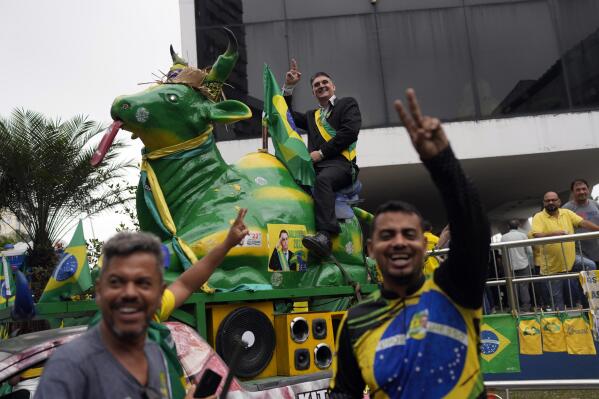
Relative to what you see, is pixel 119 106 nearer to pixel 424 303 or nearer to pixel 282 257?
pixel 282 257

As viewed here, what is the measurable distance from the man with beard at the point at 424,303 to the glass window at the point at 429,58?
40.4ft

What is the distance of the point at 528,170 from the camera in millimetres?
15391

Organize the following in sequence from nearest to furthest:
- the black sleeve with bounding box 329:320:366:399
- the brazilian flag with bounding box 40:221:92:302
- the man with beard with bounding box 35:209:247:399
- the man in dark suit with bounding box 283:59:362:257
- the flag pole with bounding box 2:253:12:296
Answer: the man with beard with bounding box 35:209:247:399, the black sleeve with bounding box 329:320:366:399, the brazilian flag with bounding box 40:221:92:302, the flag pole with bounding box 2:253:12:296, the man in dark suit with bounding box 283:59:362:257

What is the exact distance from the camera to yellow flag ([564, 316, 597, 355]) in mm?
5965

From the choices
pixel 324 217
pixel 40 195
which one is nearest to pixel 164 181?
pixel 324 217

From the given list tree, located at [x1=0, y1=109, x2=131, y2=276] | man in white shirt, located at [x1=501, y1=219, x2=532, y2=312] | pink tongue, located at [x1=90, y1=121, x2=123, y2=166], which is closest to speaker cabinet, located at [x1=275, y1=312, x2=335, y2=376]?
pink tongue, located at [x1=90, y1=121, x2=123, y2=166]

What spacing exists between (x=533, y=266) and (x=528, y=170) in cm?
922

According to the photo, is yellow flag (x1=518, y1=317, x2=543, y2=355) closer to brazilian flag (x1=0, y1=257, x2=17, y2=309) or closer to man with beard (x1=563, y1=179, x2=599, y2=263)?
man with beard (x1=563, y1=179, x2=599, y2=263)

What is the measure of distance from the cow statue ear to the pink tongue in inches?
33.0

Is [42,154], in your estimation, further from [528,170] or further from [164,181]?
[528,170]

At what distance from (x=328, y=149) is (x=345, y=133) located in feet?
0.73

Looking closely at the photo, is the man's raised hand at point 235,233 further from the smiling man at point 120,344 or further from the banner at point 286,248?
the banner at point 286,248

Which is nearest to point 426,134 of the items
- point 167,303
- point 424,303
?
point 424,303

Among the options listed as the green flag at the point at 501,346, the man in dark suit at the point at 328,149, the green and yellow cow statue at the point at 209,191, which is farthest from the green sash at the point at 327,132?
the green flag at the point at 501,346
